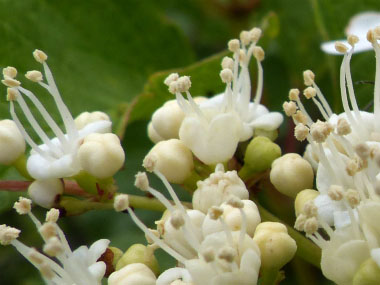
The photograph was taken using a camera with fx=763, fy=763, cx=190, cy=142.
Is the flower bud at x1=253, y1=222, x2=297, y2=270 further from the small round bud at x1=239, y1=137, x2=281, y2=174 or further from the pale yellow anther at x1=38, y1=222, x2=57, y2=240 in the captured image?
the pale yellow anther at x1=38, y1=222, x2=57, y2=240

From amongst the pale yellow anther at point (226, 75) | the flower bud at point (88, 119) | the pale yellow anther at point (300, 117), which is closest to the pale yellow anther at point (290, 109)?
the pale yellow anther at point (300, 117)

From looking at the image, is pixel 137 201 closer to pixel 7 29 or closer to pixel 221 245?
pixel 221 245

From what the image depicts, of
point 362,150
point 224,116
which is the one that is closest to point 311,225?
point 362,150

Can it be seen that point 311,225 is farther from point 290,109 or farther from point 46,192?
point 46,192

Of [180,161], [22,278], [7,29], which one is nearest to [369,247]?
[180,161]

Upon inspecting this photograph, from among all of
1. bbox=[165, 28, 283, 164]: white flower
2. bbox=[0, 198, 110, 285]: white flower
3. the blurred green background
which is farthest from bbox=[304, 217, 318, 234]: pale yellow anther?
the blurred green background

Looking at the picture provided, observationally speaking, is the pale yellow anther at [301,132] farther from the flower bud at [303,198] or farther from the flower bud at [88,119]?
the flower bud at [88,119]
